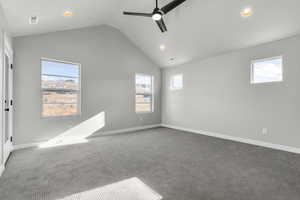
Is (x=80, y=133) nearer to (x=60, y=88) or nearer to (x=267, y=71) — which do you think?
(x=60, y=88)

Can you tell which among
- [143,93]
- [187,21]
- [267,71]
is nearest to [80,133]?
[143,93]

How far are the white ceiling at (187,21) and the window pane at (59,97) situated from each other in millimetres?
1565

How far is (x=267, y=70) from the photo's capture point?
3889 mm

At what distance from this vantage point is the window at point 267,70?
3.71 meters

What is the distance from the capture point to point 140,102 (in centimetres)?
613

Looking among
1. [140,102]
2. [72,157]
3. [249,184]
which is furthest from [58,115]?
[249,184]

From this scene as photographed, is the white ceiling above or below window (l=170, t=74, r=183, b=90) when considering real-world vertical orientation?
above

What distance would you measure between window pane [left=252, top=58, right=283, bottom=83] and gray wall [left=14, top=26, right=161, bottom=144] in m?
3.65

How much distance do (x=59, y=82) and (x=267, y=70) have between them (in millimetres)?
5752

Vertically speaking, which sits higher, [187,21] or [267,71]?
[187,21]

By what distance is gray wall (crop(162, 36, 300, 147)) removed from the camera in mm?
3453

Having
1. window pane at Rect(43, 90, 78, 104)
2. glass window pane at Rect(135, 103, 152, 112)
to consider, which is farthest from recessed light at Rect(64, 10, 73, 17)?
glass window pane at Rect(135, 103, 152, 112)

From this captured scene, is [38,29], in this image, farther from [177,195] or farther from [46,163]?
[177,195]

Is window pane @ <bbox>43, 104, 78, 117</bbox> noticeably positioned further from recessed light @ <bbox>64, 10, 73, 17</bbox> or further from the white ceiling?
recessed light @ <bbox>64, 10, 73, 17</bbox>
